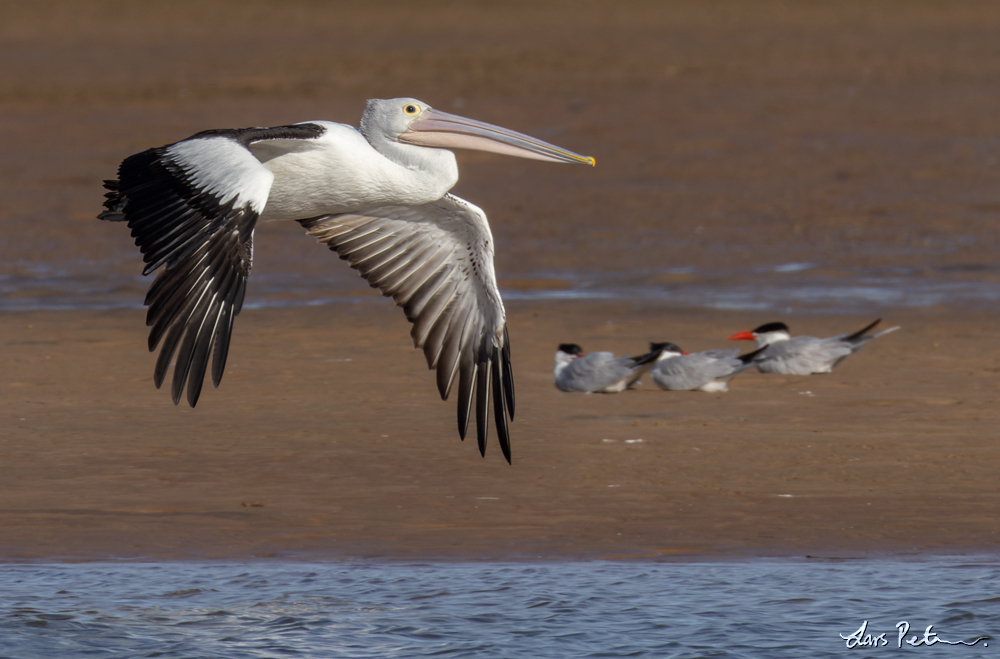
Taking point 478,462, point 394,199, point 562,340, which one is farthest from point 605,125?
point 394,199

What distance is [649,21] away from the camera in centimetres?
3141

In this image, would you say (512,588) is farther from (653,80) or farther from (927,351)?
(653,80)

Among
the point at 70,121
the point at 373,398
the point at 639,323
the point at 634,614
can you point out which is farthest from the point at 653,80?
the point at 634,614

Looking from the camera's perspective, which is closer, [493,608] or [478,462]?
[493,608]

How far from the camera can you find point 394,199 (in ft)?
23.2

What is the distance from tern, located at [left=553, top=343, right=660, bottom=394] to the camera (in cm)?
920

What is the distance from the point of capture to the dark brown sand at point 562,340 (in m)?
6.98

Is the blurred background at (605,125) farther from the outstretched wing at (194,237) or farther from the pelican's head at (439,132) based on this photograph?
the outstretched wing at (194,237)

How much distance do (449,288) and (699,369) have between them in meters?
2.35

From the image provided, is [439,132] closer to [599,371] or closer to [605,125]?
[599,371]

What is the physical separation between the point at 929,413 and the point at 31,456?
455 centimetres

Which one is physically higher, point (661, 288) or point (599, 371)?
point (661, 288)

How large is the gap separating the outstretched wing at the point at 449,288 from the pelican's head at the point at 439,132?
0.26 metres
